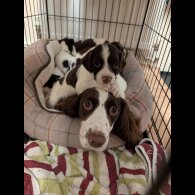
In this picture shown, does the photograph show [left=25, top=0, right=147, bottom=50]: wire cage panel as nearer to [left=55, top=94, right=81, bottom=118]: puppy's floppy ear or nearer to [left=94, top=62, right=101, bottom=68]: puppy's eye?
[left=94, top=62, right=101, bottom=68]: puppy's eye

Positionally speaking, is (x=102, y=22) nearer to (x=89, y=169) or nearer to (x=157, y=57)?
(x=157, y=57)

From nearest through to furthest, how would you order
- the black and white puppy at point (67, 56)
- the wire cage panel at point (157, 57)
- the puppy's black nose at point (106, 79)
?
1. the puppy's black nose at point (106, 79)
2. the wire cage panel at point (157, 57)
3. the black and white puppy at point (67, 56)

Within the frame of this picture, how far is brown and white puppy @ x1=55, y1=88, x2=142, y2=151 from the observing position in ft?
4.33

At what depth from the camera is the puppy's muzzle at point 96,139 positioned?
1293mm

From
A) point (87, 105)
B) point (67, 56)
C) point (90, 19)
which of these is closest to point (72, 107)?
point (87, 105)

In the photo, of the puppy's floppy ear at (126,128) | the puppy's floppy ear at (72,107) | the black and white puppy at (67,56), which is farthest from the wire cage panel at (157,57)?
the puppy's floppy ear at (72,107)

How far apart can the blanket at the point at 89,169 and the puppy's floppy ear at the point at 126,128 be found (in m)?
0.05

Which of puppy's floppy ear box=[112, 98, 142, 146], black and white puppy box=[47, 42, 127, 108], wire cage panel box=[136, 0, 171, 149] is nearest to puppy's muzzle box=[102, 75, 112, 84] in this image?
black and white puppy box=[47, 42, 127, 108]

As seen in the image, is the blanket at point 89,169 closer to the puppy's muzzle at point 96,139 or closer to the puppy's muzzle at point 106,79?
the puppy's muzzle at point 96,139

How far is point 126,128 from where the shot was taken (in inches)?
59.8

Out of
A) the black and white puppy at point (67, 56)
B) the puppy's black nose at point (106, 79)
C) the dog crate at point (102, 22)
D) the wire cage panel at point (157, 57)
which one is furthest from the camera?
the dog crate at point (102, 22)
